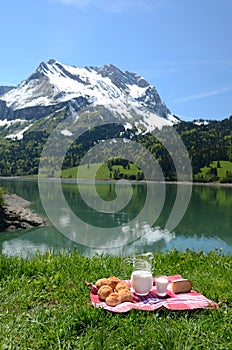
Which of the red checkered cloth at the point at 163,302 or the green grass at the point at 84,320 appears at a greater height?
the red checkered cloth at the point at 163,302

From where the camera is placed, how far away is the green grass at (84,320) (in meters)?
4.33

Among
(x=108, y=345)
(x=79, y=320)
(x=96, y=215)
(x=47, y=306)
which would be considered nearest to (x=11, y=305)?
(x=47, y=306)

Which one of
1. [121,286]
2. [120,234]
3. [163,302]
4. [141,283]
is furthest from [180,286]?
[120,234]

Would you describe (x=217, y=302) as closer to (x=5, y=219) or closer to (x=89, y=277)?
(x=89, y=277)

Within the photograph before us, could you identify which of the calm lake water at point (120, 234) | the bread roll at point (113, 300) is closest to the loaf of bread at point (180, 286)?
the bread roll at point (113, 300)

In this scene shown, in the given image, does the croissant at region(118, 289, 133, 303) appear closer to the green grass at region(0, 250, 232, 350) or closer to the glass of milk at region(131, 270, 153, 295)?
the glass of milk at region(131, 270, 153, 295)

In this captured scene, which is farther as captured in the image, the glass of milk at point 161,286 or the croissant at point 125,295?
the glass of milk at point 161,286

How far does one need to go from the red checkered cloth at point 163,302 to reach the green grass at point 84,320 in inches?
3.7

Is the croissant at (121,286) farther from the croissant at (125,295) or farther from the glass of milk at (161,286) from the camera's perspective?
the glass of milk at (161,286)

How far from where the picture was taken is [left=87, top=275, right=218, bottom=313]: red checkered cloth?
200 inches

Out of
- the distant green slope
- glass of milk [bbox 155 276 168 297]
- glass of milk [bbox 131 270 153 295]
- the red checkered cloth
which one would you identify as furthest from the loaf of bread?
the distant green slope

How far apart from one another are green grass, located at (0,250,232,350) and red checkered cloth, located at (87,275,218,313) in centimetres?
9

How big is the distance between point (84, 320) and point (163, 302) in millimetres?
1232

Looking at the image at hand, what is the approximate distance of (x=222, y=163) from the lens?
160250mm
